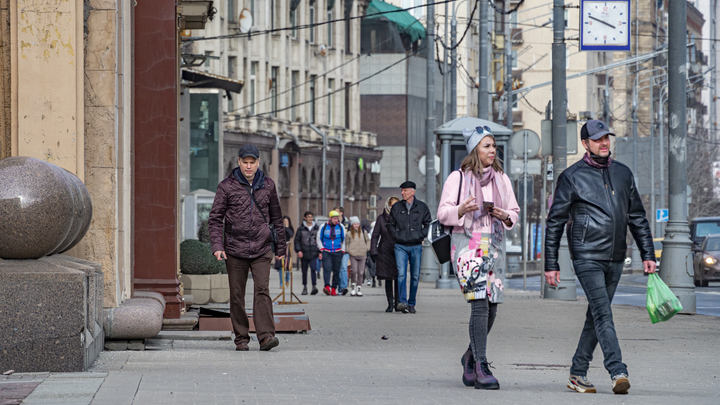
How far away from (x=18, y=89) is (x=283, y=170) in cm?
5188

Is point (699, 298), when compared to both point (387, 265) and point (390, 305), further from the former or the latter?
point (387, 265)

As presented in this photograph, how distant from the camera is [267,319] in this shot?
39.8 feet

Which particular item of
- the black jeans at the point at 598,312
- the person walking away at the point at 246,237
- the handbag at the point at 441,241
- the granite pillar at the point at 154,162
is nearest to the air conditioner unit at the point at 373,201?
the granite pillar at the point at 154,162

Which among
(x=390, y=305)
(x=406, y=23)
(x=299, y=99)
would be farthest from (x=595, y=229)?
(x=406, y=23)

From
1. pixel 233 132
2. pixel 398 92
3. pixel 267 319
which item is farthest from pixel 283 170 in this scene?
pixel 267 319

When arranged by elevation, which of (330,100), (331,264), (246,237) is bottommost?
(331,264)

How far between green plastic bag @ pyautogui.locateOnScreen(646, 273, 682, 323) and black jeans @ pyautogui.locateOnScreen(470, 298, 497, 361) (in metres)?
1.10

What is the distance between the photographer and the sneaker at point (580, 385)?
29.5ft

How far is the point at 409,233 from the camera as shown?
19141mm

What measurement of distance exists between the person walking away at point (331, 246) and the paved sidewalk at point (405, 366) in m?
8.58

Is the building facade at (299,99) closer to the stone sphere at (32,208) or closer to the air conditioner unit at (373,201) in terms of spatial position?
the air conditioner unit at (373,201)

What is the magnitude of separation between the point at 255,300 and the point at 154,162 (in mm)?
2914

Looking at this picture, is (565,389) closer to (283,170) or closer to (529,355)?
(529,355)

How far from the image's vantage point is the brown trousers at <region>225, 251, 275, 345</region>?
478 inches
